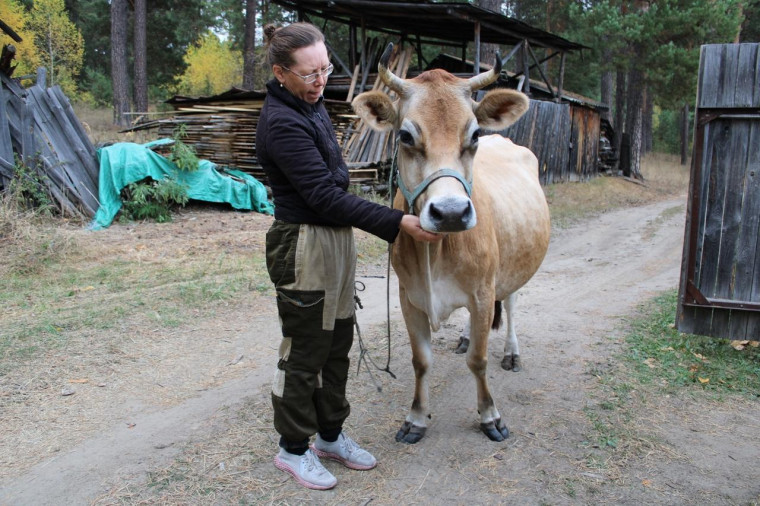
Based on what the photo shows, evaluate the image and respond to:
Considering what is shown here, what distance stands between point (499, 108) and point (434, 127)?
1.86 feet

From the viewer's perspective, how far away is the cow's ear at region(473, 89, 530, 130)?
120 inches

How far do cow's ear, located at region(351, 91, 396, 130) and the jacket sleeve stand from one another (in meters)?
0.42

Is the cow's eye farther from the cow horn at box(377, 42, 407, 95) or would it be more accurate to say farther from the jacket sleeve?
the jacket sleeve

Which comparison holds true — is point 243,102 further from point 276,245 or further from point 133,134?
point 276,245

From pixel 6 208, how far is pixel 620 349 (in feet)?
27.1

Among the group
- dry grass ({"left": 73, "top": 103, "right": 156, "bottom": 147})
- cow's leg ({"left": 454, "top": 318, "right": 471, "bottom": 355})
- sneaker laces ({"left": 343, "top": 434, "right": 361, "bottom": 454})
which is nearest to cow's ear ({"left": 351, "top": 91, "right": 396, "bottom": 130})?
sneaker laces ({"left": 343, "top": 434, "right": 361, "bottom": 454})

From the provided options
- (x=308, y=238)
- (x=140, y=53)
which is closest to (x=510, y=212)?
(x=308, y=238)

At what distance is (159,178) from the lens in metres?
10.1

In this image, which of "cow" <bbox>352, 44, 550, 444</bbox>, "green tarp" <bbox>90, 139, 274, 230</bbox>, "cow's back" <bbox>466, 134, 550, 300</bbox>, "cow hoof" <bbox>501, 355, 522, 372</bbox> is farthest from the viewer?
"green tarp" <bbox>90, 139, 274, 230</bbox>

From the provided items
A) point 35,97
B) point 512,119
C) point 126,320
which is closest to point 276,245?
point 512,119

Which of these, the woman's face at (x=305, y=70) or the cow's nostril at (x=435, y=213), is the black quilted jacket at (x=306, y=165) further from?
the cow's nostril at (x=435, y=213)

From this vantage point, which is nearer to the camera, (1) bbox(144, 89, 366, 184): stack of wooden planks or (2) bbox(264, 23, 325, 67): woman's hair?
(2) bbox(264, 23, 325, 67): woman's hair

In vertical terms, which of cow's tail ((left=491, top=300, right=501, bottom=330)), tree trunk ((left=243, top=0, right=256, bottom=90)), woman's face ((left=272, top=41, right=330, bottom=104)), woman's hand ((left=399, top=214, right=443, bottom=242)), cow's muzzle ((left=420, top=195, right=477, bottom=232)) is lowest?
cow's tail ((left=491, top=300, right=501, bottom=330))

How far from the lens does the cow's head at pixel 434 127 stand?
8.61ft
